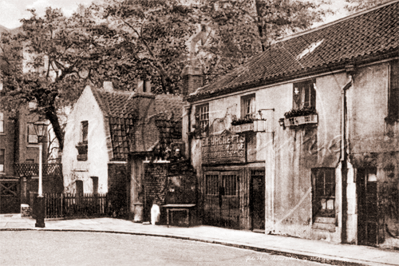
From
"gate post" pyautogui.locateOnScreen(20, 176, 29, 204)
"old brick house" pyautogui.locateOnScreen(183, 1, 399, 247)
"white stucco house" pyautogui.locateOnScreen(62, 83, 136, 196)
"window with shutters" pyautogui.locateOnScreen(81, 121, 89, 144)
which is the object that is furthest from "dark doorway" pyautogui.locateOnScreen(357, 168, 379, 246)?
"gate post" pyautogui.locateOnScreen(20, 176, 29, 204)

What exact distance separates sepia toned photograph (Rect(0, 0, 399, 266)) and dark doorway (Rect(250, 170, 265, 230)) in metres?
0.05

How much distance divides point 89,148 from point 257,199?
11.8 m

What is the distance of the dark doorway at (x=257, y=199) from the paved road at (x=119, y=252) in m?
3.31

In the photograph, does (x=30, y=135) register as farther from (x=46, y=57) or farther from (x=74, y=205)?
(x=74, y=205)

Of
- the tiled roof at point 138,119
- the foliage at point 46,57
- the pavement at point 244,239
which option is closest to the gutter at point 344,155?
the pavement at point 244,239

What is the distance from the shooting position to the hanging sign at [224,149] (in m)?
18.5

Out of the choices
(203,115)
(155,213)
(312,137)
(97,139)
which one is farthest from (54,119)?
(312,137)

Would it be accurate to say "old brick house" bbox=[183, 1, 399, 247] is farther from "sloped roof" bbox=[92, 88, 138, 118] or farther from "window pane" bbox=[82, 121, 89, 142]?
"window pane" bbox=[82, 121, 89, 142]

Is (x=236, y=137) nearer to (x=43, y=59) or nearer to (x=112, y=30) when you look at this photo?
(x=112, y=30)

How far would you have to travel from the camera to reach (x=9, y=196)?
2812cm

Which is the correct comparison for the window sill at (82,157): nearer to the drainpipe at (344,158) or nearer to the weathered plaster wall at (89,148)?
the weathered plaster wall at (89,148)

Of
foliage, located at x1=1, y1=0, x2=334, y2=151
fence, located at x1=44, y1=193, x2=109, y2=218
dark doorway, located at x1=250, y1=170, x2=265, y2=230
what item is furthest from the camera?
foliage, located at x1=1, y1=0, x2=334, y2=151

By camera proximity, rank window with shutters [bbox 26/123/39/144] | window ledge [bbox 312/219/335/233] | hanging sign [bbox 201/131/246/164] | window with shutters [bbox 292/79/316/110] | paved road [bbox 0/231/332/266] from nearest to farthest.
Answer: paved road [bbox 0/231/332/266], window ledge [bbox 312/219/335/233], window with shutters [bbox 292/79/316/110], hanging sign [bbox 201/131/246/164], window with shutters [bbox 26/123/39/144]

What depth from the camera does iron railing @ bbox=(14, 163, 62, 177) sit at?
96.1ft
